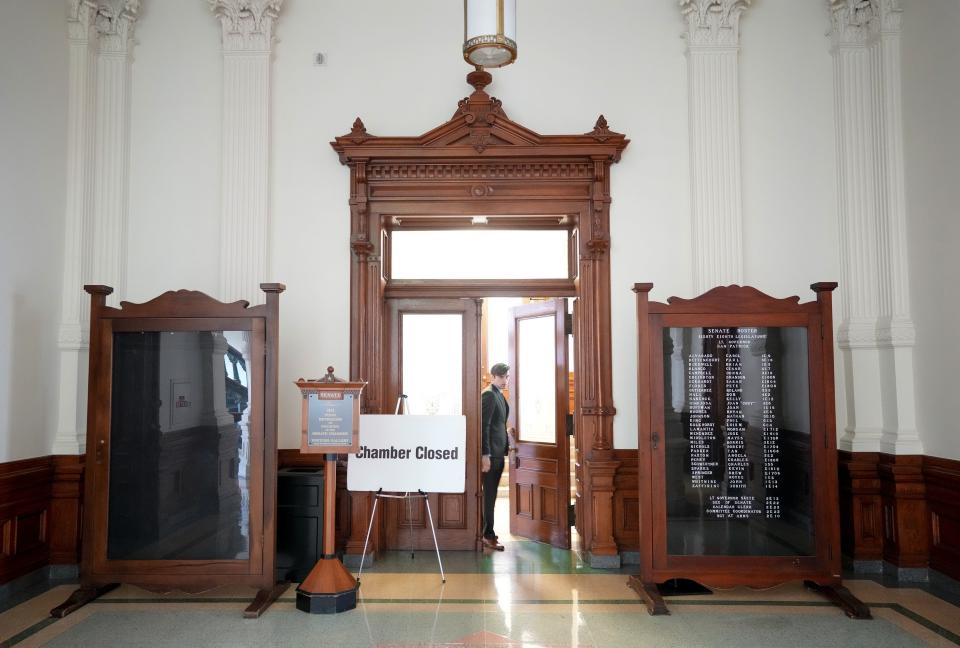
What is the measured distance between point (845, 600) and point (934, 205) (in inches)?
110

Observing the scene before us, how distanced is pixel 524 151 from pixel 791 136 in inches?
85.3

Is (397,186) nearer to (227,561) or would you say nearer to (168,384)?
(168,384)

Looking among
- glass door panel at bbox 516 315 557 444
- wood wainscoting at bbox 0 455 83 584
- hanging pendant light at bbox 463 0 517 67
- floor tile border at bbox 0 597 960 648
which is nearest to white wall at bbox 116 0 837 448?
glass door panel at bbox 516 315 557 444

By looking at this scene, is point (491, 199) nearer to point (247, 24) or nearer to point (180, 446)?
point (247, 24)

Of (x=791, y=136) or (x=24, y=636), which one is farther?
(x=791, y=136)

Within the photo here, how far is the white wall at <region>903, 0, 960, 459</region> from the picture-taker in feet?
15.6

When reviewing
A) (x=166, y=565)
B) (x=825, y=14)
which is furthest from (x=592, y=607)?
(x=825, y=14)

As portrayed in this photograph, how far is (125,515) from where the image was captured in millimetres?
4590

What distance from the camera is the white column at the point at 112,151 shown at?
5.52 meters

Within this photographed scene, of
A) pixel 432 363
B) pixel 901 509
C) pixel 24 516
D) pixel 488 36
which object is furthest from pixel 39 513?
pixel 901 509

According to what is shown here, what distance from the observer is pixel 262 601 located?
4.39m

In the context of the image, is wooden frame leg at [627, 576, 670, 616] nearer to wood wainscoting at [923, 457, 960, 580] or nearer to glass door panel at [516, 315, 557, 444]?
glass door panel at [516, 315, 557, 444]

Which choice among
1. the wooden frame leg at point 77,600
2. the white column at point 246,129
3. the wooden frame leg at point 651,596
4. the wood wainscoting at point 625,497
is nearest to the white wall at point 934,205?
the wood wainscoting at point 625,497

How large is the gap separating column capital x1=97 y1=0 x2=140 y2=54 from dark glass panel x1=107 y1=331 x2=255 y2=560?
2.55 meters
